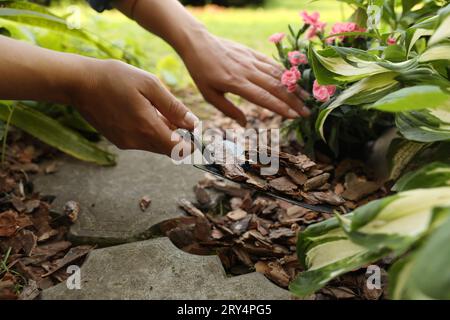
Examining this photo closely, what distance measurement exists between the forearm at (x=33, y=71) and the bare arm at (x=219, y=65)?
0.48m

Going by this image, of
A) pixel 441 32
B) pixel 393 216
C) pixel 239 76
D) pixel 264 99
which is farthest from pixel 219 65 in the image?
pixel 393 216

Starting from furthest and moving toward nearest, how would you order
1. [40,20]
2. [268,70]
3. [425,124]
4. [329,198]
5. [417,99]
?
1. [40,20]
2. [268,70]
3. [329,198]
4. [425,124]
5. [417,99]

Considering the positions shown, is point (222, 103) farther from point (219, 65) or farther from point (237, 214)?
point (237, 214)

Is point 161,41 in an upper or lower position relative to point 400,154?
lower

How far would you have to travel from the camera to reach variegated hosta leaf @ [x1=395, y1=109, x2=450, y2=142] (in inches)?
37.5

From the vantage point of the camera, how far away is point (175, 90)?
2.26 m

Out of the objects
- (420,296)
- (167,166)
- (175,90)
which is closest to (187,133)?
(167,166)

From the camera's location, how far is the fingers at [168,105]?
44.6 inches

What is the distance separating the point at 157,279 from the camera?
1.01m

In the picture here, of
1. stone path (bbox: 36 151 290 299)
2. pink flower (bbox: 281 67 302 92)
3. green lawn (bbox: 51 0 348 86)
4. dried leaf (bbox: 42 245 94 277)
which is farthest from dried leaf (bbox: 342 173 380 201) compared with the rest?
green lawn (bbox: 51 0 348 86)

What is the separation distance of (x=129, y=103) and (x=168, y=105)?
0.10m

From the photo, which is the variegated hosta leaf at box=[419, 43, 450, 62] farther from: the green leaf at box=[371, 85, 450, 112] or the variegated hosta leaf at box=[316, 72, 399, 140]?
the green leaf at box=[371, 85, 450, 112]

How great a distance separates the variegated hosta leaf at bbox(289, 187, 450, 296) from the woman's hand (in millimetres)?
696
